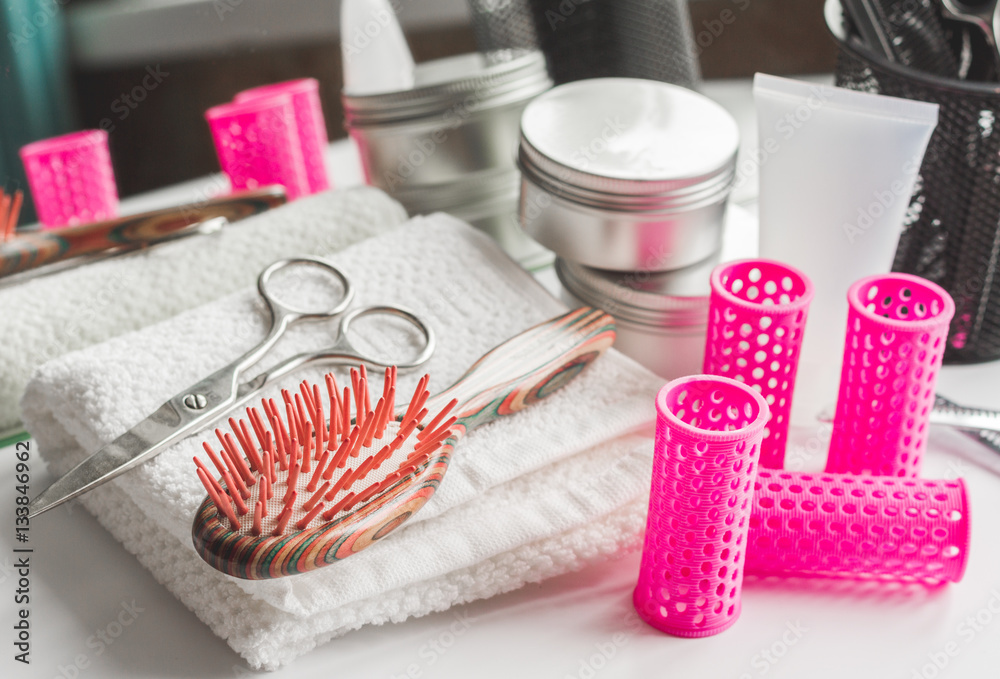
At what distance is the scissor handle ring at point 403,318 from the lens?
14.2 inches

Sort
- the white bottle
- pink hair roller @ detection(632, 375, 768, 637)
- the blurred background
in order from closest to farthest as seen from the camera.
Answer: pink hair roller @ detection(632, 375, 768, 637) < the white bottle < the blurred background

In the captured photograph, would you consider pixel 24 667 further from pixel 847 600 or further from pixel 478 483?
pixel 847 600

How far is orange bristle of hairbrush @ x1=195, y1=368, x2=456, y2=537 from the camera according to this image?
0.89ft

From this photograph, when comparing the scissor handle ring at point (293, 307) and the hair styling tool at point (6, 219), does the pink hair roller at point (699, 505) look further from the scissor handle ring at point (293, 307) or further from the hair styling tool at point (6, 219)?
the hair styling tool at point (6, 219)

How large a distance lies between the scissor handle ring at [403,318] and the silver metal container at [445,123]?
0.41ft

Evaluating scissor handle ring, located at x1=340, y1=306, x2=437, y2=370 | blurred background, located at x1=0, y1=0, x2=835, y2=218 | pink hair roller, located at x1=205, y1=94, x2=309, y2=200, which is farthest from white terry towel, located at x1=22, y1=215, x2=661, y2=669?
blurred background, located at x1=0, y1=0, x2=835, y2=218

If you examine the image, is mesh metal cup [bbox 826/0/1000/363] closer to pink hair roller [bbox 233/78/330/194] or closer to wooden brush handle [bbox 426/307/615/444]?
wooden brush handle [bbox 426/307/615/444]

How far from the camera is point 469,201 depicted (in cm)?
50

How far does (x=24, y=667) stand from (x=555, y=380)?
0.21 metres

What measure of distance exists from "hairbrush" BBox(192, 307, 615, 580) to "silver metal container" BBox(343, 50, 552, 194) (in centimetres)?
18

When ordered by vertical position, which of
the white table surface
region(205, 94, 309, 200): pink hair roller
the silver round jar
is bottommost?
the white table surface

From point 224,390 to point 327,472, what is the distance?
73mm

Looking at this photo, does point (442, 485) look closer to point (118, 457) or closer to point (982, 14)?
point (118, 457)

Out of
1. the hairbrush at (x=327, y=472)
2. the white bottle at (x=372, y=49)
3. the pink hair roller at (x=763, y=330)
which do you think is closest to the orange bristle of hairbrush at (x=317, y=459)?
the hairbrush at (x=327, y=472)
